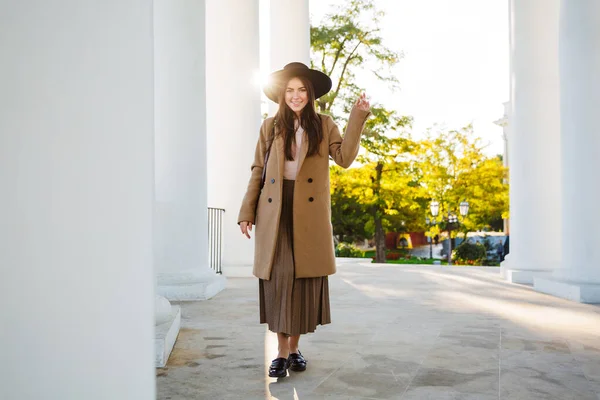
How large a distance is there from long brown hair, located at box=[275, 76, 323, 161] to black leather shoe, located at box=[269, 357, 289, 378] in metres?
2.62

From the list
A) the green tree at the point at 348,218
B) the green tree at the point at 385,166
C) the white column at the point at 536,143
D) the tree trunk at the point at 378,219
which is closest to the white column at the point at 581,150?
the white column at the point at 536,143

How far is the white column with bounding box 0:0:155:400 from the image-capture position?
7.80 ft

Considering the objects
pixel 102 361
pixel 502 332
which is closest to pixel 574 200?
pixel 502 332

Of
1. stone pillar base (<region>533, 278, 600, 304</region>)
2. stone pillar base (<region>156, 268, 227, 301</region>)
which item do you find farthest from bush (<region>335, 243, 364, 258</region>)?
stone pillar base (<region>156, 268, 227, 301</region>)

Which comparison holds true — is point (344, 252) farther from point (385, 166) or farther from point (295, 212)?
point (295, 212)

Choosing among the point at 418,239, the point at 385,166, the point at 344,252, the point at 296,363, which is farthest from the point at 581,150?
the point at 418,239

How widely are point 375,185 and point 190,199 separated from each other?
113ft

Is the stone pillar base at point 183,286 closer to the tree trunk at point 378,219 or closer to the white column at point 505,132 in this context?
the tree trunk at point 378,219

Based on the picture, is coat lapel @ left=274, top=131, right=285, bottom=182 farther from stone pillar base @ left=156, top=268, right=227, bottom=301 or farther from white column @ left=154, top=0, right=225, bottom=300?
stone pillar base @ left=156, top=268, right=227, bottom=301

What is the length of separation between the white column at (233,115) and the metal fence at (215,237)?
0.31 meters

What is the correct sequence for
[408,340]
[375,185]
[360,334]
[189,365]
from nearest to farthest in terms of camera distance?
[189,365]
[408,340]
[360,334]
[375,185]

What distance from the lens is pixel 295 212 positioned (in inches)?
295

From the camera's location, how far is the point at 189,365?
26.8 feet

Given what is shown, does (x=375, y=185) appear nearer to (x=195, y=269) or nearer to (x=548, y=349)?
(x=195, y=269)
